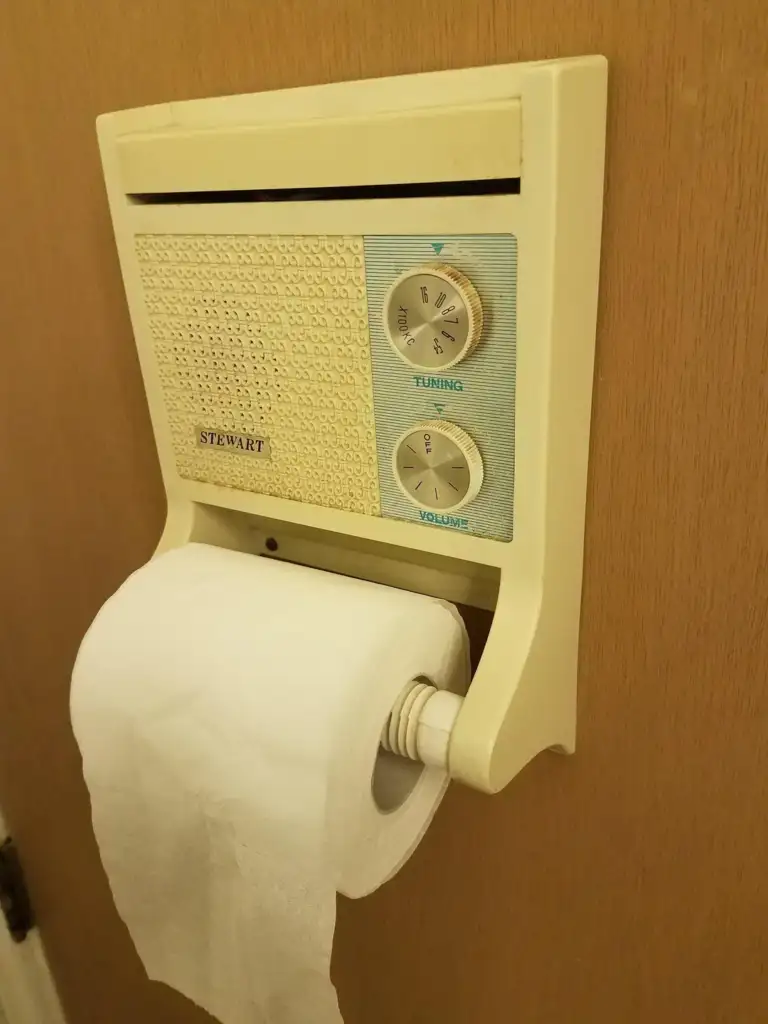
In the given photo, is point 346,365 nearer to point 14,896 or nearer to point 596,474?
point 596,474

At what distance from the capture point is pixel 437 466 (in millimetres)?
389

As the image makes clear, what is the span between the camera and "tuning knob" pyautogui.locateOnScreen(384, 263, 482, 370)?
1.13 ft

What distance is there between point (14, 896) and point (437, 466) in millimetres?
769

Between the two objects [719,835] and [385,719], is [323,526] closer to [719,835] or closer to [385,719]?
[385,719]

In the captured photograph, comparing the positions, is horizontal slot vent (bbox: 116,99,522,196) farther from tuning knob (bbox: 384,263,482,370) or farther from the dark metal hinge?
the dark metal hinge

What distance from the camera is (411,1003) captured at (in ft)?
2.05

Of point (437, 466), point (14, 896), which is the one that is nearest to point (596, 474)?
point (437, 466)

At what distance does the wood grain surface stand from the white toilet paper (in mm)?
94

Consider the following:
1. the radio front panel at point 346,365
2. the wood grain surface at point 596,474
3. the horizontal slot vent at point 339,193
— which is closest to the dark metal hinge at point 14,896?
the wood grain surface at point 596,474

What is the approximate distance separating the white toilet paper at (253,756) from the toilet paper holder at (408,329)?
34mm

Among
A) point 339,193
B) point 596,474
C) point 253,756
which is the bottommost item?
point 253,756

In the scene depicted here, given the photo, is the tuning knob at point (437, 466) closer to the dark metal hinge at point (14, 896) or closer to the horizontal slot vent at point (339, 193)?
the horizontal slot vent at point (339, 193)

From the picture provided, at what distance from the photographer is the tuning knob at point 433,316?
13.6 inches

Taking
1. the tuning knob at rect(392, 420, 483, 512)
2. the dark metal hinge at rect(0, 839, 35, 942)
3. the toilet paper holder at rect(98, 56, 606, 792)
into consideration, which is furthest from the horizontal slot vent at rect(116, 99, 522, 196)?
the dark metal hinge at rect(0, 839, 35, 942)
